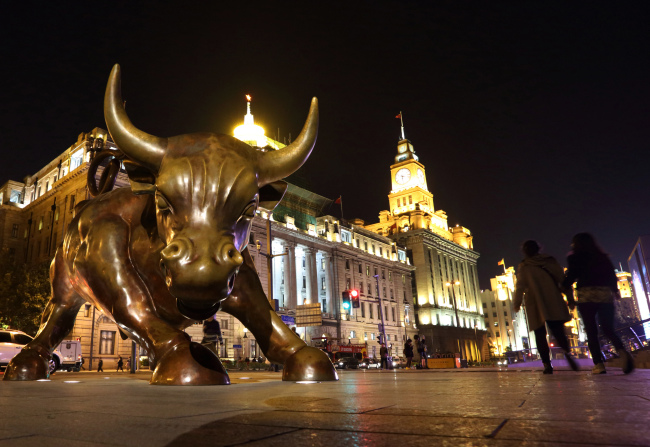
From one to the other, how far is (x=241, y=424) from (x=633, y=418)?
99 centimetres

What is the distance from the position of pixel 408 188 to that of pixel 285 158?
84.9m

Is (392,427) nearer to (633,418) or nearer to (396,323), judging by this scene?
(633,418)

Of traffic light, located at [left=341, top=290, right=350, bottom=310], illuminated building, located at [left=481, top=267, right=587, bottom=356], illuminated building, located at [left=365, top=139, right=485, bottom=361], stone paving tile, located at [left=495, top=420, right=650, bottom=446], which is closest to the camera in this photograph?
stone paving tile, located at [left=495, top=420, right=650, bottom=446]

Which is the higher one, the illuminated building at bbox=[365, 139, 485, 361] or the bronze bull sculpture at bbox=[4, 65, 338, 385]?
the illuminated building at bbox=[365, 139, 485, 361]

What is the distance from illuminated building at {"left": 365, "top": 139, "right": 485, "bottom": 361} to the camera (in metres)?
71.5

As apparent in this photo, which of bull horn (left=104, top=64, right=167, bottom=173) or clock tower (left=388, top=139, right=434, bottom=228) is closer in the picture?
bull horn (left=104, top=64, right=167, bottom=173)

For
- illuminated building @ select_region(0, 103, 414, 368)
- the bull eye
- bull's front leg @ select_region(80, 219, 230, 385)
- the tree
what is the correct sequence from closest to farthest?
the bull eye
bull's front leg @ select_region(80, 219, 230, 385)
the tree
illuminated building @ select_region(0, 103, 414, 368)

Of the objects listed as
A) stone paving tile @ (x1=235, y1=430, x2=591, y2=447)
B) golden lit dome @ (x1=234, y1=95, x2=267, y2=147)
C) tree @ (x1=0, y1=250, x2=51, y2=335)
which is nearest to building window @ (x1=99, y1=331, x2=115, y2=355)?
tree @ (x1=0, y1=250, x2=51, y2=335)

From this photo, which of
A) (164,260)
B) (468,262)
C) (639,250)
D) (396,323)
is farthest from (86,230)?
(468,262)

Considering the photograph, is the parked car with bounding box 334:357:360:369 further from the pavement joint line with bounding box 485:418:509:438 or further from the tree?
the pavement joint line with bounding box 485:418:509:438

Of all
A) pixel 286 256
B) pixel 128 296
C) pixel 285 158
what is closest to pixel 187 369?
pixel 128 296

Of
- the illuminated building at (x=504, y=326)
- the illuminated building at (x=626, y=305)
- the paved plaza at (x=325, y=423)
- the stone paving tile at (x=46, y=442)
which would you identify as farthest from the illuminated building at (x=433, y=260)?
the stone paving tile at (x=46, y=442)

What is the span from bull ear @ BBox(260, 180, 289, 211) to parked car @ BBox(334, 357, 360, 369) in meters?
31.0

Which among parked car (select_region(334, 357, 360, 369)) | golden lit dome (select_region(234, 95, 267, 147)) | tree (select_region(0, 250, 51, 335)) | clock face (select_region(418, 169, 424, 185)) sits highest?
clock face (select_region(418, 169, 424, 185))
